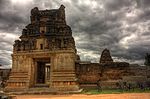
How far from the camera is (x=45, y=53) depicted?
80.1 feet

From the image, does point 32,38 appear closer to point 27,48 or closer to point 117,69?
point 27,48

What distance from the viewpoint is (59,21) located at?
26.3m

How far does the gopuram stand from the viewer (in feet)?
76.5

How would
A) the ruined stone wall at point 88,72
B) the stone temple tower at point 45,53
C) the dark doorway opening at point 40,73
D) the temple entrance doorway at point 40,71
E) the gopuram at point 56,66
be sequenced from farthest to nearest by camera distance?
the dark doorway opening at point 40,73, the temple entrance doorway at point 40,71, the ruined stone wall at point 88,72, the stone temple tower at point 45,53, the gopuram at point 56,66

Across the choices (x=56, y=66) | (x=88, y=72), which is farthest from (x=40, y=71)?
(x=88, y=72)

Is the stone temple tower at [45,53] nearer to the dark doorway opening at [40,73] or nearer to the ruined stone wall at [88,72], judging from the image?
the dark doorway opening at [40,73]

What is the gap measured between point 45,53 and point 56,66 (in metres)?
1.87

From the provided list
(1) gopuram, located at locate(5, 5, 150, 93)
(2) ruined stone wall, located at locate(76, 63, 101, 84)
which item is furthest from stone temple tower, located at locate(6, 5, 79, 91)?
(2) ruined stone wall, located at locate(76, 63, 101, 84)

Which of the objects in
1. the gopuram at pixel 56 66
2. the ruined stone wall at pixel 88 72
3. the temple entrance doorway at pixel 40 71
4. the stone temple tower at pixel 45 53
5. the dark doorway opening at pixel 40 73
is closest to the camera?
the gopuram at pixel 56 66

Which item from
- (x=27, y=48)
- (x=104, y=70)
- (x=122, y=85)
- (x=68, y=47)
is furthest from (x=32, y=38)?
(x=122, y=85)

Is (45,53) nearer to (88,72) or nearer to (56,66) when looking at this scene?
(56,66)

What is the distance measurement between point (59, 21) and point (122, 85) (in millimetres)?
9926

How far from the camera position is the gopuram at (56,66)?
76.5 feet

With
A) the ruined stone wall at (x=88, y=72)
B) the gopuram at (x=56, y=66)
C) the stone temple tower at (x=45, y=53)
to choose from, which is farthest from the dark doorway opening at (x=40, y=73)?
the ruined stone wall at (x=88, y=72)
